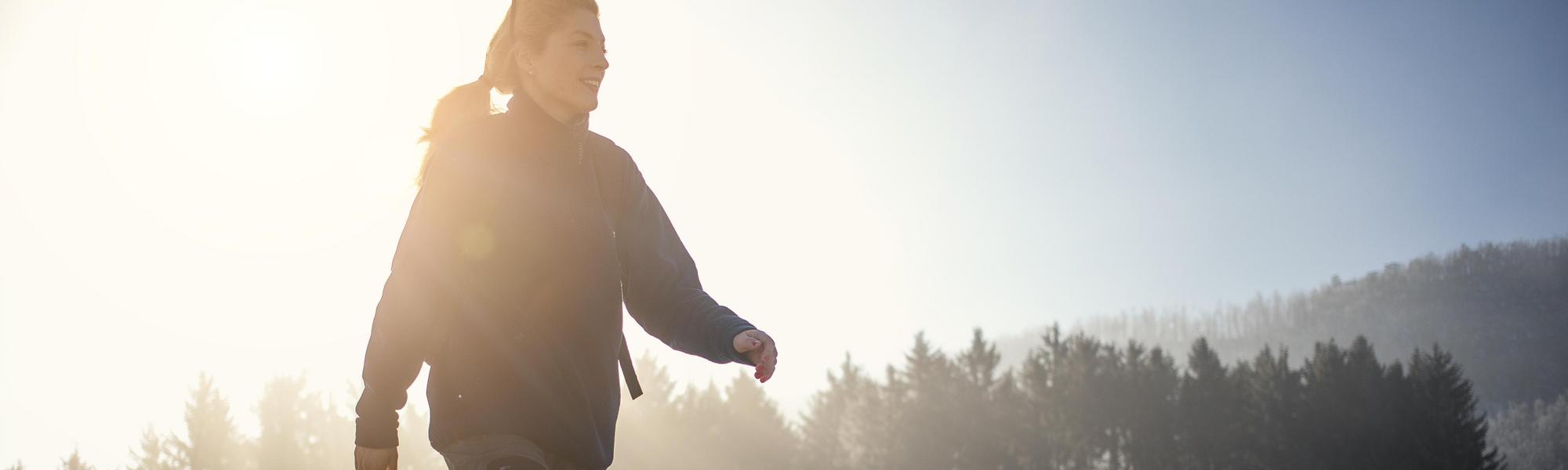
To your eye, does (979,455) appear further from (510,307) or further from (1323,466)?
(510,307)

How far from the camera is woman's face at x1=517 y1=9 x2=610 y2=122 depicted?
333 centimetres

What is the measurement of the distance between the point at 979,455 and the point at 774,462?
12.0 m

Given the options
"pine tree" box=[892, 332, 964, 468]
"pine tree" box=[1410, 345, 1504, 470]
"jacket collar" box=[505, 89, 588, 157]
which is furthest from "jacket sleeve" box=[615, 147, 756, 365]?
"pine tree" box=[1410, 345, 1504, 470]

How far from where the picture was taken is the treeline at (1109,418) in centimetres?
5706

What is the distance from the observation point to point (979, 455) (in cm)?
5688

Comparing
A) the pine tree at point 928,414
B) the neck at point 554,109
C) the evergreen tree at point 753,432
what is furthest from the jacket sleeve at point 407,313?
the pine tree at point 928,414

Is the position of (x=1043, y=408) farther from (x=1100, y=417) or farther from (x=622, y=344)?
(x=622, y=344)

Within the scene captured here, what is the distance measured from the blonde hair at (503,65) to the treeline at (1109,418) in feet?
166

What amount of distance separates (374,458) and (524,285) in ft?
2.09

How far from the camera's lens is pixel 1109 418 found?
6119 centimetres

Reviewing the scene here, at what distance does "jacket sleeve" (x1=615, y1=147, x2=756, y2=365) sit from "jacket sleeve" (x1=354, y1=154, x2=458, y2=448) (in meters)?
0.75

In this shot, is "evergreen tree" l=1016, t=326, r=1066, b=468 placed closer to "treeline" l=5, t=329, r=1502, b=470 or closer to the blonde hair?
"treeline" l=5, t=329, r=1502, b=470

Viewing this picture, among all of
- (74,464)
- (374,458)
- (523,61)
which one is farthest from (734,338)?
(74,464)

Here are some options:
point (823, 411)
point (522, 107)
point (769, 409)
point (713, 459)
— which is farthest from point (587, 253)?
point (823, 411)
